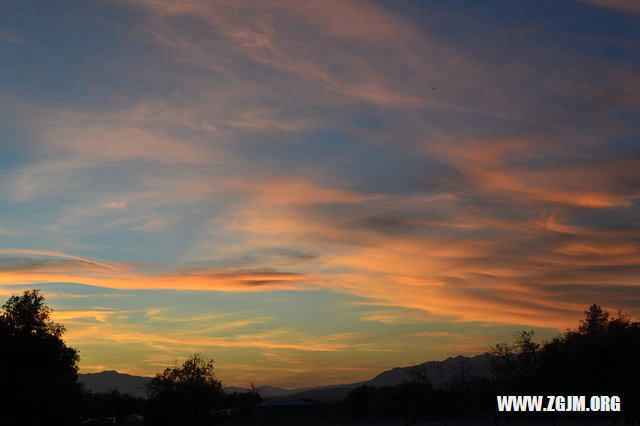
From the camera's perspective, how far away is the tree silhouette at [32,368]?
6184 centimetres

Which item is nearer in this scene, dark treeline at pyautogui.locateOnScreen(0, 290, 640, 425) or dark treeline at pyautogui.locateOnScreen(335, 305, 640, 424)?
dark treeline at pyautogui.locateOnScreen(0, 290, 640, 425)

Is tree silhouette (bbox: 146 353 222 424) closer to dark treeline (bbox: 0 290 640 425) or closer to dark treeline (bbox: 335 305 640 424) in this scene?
dark treeline (bbox: 0 290 640 425)

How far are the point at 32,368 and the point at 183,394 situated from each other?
19.3 meters

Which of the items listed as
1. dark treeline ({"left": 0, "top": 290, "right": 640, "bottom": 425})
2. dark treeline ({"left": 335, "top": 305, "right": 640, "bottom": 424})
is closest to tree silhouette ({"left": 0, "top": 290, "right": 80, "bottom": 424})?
dark treeline ({"left": 0, "top": 290, "right": 640, "bottom": 425})

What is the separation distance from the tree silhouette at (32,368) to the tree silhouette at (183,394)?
415 inches

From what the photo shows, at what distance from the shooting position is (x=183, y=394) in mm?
80500

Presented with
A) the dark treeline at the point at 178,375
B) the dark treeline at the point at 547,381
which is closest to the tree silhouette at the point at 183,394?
the dark treeline at the point at 178,375

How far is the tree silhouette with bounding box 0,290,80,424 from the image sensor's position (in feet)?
203

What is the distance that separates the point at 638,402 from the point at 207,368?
162 feet

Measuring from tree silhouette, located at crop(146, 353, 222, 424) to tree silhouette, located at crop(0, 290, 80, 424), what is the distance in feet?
34.6

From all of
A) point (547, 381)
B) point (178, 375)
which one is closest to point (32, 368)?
point (178, 375)

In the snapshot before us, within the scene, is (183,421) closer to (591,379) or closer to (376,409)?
(591,379)

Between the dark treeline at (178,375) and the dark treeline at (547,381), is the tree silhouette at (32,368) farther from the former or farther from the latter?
the dark treeline at (547,381)

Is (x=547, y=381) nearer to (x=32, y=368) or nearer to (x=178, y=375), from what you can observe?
(x=178, y=375)
